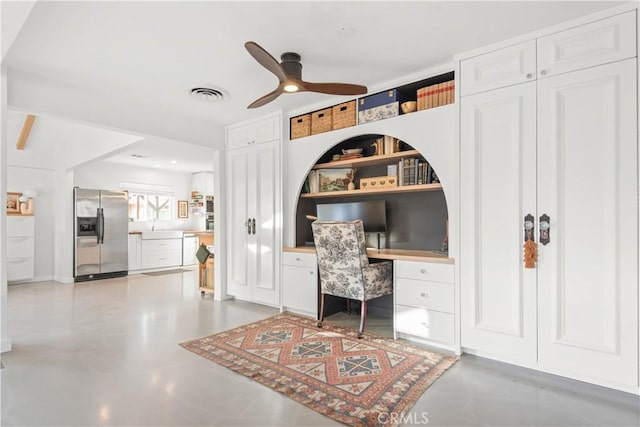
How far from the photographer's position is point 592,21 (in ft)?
7.06

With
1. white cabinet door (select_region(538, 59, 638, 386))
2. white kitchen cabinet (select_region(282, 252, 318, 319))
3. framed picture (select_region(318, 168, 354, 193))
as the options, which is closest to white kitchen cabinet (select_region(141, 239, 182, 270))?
white kitchen cabinet (select_region(282, 252, 318, 319))

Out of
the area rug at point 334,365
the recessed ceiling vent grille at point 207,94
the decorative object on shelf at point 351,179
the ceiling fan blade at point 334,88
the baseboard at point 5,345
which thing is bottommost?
the area rug at point 334,365

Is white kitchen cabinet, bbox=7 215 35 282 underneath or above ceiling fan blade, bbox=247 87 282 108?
underneath

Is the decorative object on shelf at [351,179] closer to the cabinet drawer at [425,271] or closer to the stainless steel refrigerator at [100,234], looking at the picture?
the cabinet drawer at [425,271]

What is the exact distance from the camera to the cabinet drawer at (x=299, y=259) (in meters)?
3.71

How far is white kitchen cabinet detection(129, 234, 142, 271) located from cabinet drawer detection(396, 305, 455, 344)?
6.11 metres

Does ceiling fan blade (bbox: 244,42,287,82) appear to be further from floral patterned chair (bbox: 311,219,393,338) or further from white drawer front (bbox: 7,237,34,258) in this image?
white drawer front (bbox: 7,237,34,258)

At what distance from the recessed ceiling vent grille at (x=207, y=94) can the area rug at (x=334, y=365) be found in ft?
8.03

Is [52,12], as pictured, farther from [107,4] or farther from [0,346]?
[0,346]

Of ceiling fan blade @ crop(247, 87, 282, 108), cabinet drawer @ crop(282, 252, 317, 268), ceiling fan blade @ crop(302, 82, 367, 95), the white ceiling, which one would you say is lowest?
cabinet drawer @ crop(282, 252, 317, 268)

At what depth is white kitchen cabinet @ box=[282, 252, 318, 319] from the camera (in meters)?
3.69

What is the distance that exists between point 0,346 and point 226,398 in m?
2.17

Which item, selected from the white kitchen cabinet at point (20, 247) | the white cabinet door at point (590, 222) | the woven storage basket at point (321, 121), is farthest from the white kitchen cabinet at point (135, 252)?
the white cabinet door at point (590, 222)

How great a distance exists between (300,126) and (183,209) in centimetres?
565
